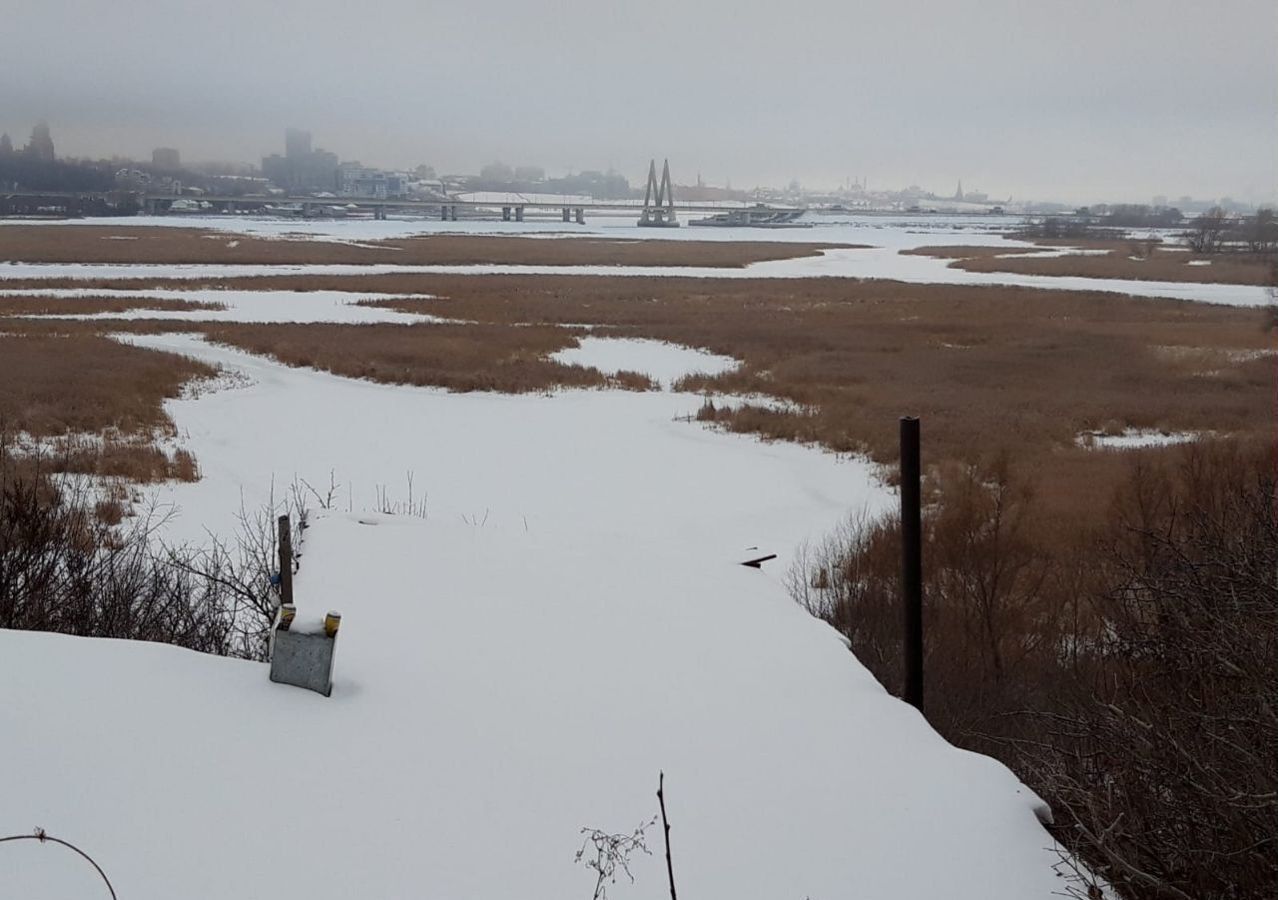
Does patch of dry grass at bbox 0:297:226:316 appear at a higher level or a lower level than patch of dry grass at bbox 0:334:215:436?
higher

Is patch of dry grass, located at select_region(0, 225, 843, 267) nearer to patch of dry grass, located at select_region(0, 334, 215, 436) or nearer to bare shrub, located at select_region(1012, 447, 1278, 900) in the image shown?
patch of dry grass, located at select_region(0, 334, 215, 436)

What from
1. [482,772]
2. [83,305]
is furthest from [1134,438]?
[83,305]

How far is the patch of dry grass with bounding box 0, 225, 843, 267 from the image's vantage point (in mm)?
76938

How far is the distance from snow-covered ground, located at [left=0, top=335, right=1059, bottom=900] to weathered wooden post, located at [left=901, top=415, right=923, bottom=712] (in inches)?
18.3

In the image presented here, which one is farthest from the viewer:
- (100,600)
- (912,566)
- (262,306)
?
(262,306)

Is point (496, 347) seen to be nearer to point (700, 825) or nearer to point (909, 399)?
point (909, 399)

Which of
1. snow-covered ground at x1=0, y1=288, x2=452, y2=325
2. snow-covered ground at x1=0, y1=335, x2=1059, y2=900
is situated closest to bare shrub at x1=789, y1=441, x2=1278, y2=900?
snow-covered ground at x1=0, y1=335, x2=1059, y2=900

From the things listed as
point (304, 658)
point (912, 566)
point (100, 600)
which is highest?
point (304, 658)

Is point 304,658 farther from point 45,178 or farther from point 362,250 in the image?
point 45,178

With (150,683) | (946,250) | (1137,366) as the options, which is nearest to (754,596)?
(150,683)

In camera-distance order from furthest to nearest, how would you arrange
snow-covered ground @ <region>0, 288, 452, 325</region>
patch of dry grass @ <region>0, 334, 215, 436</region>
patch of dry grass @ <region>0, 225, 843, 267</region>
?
patch of dry grass @ <region>0, 225, 843, 267</region>
snow-covered ground @ <region>0, 288, 452, 325</region>
patch of dry grass @ <region>0, 334, 215, 436</region>

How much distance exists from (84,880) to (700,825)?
2.64 metres

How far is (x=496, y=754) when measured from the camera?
5.73 metres

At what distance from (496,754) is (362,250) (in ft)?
294
